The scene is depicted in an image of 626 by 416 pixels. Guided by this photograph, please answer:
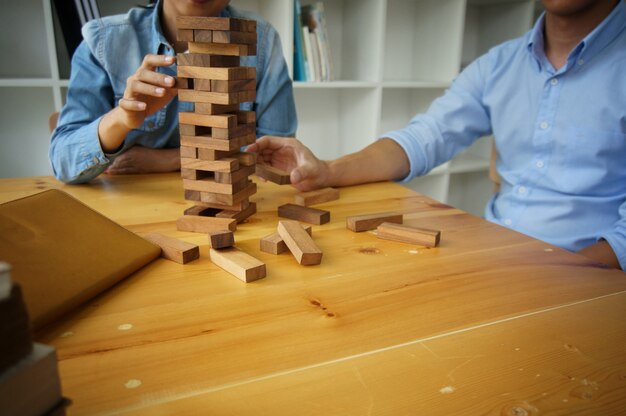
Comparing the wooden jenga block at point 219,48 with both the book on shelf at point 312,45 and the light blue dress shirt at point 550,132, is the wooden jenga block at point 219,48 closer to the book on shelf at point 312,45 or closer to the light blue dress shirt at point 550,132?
the light blue dress shirt at point 550,132

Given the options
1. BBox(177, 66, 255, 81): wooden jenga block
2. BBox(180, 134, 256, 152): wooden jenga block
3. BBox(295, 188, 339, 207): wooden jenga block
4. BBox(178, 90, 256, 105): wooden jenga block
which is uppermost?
BBox(177, 66, 255, 81): wooden jenga block

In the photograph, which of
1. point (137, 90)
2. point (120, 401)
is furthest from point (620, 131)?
point (120, 401)

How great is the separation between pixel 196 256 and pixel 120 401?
0.32 metres

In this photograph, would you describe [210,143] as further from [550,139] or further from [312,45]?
[312,45]

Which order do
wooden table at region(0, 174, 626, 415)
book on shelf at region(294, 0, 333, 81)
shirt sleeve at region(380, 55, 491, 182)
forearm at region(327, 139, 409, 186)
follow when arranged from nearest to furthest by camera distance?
1. wooden table at region(0, 174, 626, 415)
2. forearm at region(327, 139, 409, 186)
3. shirt sleeve at region(380, 55, 491, 182)
4. book on shelf at region(294, 0, 333, 81)

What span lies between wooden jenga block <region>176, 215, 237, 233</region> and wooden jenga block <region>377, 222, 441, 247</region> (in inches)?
10.3

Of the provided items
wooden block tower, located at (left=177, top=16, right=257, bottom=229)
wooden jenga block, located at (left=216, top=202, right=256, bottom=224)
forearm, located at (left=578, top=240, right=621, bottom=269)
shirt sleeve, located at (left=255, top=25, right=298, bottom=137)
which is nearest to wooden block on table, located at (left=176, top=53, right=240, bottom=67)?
wooden block tower, located at (left=177, top=16, right=257, bottom=229)

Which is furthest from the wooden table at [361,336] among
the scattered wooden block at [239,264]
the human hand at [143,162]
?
the human hand at [143,162]

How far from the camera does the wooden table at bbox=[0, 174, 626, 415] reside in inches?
16.9

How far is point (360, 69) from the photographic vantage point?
2480 millimetres

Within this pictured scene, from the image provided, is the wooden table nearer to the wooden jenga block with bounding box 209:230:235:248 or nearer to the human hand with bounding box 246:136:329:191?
the wooden jenga block with bounding box 209:230:235:248

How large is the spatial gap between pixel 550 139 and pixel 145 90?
102 centimetres

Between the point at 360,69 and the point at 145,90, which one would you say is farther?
the point at 360,69

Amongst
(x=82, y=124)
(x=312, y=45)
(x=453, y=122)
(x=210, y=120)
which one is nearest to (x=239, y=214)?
(x=210, y=120)
